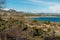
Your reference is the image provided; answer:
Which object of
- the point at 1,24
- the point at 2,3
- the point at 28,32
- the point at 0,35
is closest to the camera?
the point at 0,35

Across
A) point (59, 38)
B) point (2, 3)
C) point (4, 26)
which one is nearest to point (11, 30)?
point (4, 26)

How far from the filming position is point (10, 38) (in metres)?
18.4

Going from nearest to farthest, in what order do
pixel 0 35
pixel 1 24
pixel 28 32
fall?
pixel 0 35, pixel 28 32, pixel 1 24

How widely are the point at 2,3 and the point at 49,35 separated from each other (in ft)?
37.7

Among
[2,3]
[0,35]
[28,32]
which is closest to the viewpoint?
[0,35]

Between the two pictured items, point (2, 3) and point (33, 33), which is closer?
point (33, 33)

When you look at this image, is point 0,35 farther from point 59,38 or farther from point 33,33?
point 59,38

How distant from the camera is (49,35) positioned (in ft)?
63.1

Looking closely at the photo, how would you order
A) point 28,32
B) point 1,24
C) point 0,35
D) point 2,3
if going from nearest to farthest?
point 0,35 → point 28,32 → point 1,24 → point 2,3

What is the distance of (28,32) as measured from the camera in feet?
65.1

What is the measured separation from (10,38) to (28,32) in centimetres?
203

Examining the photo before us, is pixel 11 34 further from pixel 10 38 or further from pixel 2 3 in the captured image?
pixel 2 3

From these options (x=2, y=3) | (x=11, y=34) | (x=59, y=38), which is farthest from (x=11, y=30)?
(x=2, y=3)

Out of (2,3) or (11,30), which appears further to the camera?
(2,3)
